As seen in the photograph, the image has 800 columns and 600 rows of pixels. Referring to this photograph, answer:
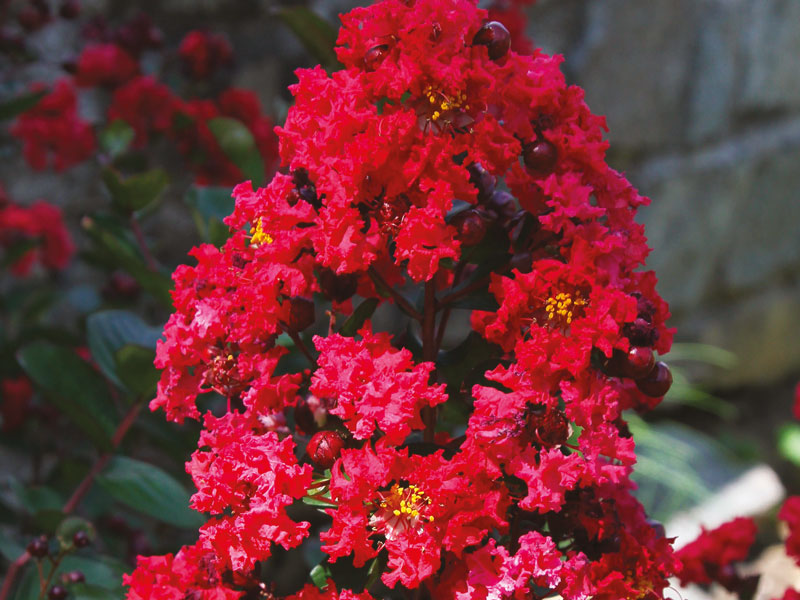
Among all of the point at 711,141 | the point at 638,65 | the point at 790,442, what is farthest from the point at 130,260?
the point at 790,442

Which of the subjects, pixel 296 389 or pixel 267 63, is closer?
pixel 296 389

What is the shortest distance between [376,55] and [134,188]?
1.94ft

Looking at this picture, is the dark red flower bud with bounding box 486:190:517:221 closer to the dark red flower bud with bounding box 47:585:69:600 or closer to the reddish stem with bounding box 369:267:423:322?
the reddish stem with bounding box 369:267:423:322

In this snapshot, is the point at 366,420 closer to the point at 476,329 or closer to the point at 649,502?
the point at 476,329

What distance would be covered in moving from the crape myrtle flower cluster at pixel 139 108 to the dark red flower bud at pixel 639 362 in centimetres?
106

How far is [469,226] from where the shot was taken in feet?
1.91

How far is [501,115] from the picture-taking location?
23.9 inches

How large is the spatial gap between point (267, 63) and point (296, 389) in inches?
55.0

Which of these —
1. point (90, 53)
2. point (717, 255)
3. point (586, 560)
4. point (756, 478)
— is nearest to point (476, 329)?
point (586, 560)

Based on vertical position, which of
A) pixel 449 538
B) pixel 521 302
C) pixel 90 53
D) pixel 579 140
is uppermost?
pixel 90 53

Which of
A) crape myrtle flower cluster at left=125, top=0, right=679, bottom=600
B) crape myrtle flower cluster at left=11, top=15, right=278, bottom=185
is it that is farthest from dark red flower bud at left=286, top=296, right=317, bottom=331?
crape myrtle flower cluster at left=11, top=15, right=278, bottom=185

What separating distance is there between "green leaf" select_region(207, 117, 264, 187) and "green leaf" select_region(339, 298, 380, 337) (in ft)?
1.70

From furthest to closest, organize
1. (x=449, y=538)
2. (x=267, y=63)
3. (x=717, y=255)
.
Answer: (x=717, y=255) < (x=267, y=63) < (x=449, y=538)

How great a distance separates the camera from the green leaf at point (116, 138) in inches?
47.9
